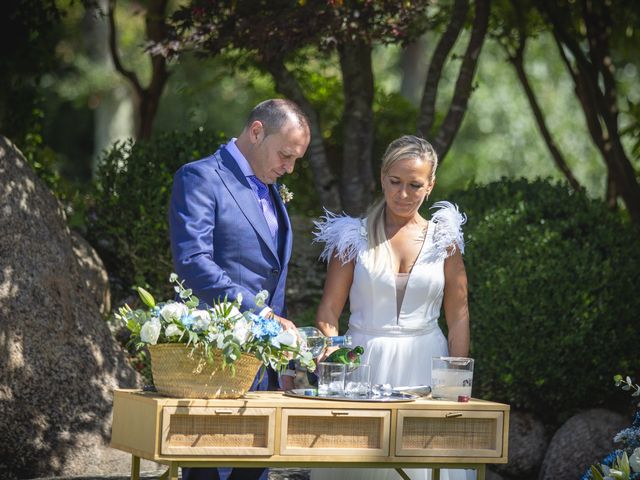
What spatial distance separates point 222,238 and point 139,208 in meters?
3.34

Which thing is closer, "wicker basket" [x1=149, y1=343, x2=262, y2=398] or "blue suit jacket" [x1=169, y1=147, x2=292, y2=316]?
"wicker basket" [x1=149, y1=343, x2=262, y2=398]

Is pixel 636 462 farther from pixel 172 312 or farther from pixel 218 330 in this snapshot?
pixel 172 312

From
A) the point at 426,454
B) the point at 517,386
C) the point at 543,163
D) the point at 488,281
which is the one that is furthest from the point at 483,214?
the point at 543,163

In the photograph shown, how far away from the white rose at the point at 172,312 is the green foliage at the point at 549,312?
354cm

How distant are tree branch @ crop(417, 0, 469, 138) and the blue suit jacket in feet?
12.8

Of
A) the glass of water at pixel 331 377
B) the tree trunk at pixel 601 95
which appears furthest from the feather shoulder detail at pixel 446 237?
the tree trunk at pixel 601 95

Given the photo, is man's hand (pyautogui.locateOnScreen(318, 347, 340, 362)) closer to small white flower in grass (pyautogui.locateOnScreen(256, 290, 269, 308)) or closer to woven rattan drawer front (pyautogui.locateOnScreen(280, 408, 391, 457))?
woven rattan drawer front (pyautogui.locateOnScreen(280, 408, 391, 457))

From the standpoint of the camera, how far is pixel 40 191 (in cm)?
704

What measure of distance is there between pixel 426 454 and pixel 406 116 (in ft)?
18.4

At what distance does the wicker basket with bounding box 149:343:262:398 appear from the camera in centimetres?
402

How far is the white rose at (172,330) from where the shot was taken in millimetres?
3961

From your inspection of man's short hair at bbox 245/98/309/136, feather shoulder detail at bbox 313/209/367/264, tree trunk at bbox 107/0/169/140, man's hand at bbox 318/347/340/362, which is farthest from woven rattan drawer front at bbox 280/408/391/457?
tree trunk at bbox 107/0/169/140

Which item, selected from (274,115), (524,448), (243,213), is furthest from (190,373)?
(524,448)

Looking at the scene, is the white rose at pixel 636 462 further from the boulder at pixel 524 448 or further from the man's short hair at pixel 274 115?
the boulder at pixel 524 448
